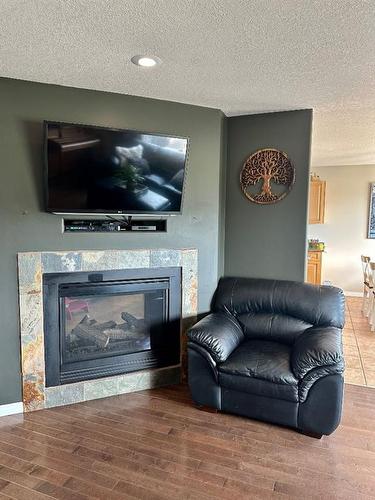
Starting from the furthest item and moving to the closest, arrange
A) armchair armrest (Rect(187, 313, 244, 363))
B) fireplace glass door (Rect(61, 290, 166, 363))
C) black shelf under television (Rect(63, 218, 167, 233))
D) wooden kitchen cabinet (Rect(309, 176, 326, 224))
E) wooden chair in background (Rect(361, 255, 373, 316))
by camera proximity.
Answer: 1. wooden kitchen cabinet (Rect(309, 176, 326, 224))
2. wooden chair in background (Rect(361, 255, 373, 316))
3. fireplace glass door (Rect(61, 290, 166, 363))
4. black shelf under television (Rect(63, 218, 167, 233))
5. armchair armrest (Rect(187, 313, 244, 363))

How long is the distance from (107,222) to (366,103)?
2.46 m

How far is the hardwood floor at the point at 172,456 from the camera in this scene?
6.55 feet

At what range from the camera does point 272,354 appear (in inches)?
109

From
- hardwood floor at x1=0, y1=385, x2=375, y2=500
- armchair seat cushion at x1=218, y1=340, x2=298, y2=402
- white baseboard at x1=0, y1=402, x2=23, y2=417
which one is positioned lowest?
hardwood floor at x1=0, y1=385, x2=375, y2=500

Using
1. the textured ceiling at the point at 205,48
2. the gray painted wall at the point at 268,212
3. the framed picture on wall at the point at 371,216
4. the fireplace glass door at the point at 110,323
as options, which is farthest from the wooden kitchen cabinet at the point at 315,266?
the fireplace glass door at the point at 110,323

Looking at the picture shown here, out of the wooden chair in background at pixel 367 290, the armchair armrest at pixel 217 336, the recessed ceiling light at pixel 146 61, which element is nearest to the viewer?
the recessed ceiling light at pixel 146 61

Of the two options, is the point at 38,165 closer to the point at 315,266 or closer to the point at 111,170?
the point at 111,170

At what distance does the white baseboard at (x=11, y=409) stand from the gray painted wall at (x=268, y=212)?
7.19 ft

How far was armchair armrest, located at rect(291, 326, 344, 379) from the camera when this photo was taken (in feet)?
7.95

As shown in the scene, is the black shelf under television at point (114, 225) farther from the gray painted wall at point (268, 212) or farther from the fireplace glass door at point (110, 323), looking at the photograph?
the gray painted wall at point (268, 212)

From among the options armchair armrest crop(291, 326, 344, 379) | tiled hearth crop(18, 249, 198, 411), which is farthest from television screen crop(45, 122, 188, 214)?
armchair armrest crop(291, 326, 344, 379)

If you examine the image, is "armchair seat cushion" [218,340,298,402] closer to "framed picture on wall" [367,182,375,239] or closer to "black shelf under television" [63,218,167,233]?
"black shelf under television" [63,218,167,233]

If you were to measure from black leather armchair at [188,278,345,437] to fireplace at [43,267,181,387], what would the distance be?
50 cm

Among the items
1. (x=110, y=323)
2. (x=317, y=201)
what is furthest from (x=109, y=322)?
(x=317, y=201)
